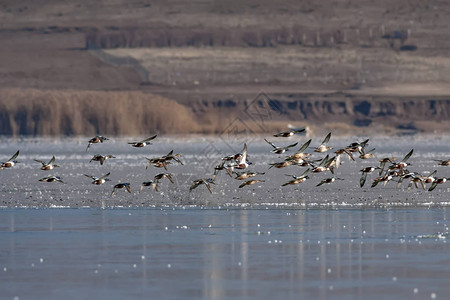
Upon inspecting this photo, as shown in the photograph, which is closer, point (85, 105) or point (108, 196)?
point (108, 196)

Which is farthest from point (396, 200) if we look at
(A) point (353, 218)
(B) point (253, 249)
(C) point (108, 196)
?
(B) point (253, 249)

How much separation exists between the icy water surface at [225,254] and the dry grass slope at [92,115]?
8824cm

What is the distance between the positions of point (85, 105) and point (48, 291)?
107483 mm

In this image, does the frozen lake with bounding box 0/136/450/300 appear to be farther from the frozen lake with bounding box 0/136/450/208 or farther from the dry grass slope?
the dry grass slope

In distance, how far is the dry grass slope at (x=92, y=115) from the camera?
11744cm

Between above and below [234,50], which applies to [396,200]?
below

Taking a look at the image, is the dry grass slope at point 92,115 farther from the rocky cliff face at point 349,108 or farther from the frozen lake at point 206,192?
the frozen lake at point 206,192

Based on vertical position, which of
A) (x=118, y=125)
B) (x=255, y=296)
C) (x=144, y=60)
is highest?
(x=144, y=60)

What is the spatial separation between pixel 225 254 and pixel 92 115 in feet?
334

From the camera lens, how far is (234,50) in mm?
185500

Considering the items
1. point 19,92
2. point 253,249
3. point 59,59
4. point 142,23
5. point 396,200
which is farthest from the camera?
point 142,23

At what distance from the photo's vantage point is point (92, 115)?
121m

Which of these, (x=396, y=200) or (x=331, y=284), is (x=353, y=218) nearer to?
(x=396, y=200)

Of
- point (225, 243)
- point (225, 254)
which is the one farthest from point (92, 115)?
point (225, 254)
